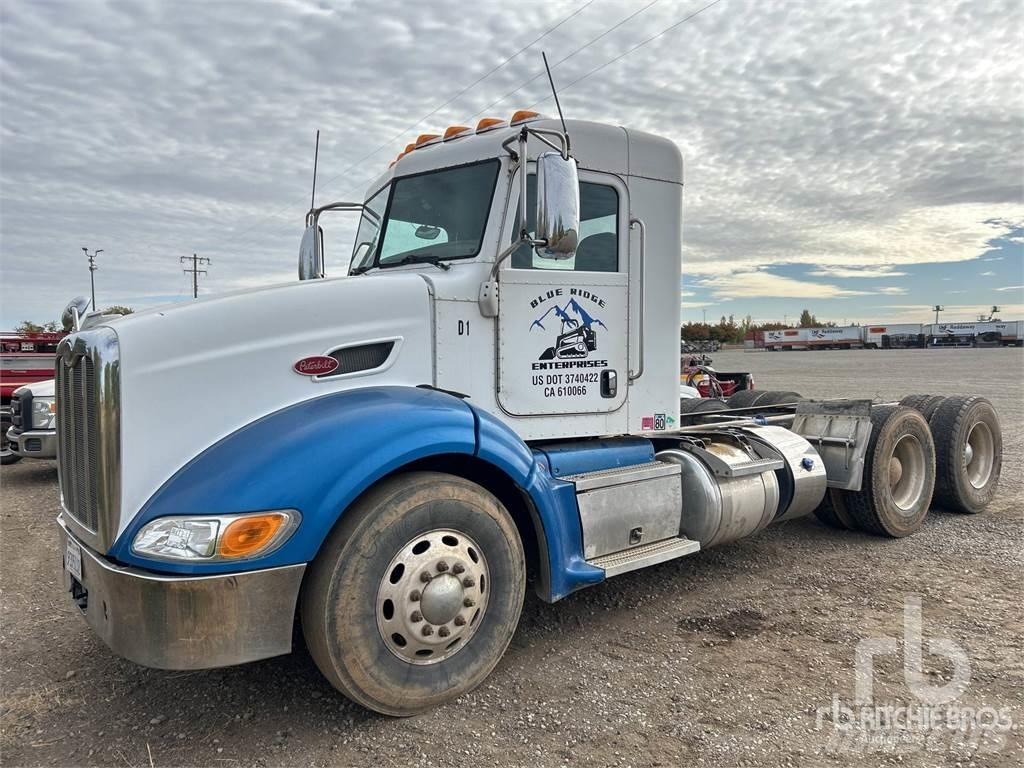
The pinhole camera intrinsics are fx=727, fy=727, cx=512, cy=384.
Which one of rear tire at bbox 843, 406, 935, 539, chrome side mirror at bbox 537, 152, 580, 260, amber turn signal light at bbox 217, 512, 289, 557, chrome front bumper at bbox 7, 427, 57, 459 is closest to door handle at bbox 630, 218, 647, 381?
chrome side mirror at bbox 537, 152, 580, 260

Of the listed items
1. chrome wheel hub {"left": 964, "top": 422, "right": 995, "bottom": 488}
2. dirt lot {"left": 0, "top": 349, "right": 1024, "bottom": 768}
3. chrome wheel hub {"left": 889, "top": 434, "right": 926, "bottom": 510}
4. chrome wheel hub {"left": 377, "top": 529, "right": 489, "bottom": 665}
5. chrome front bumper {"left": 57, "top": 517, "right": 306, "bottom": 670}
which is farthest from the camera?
chrome wheel hub {"left": 964, "top": 422, "right": 995, "bottom": 488}

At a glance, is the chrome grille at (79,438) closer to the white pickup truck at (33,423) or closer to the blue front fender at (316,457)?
the blue front fender at (316,457)

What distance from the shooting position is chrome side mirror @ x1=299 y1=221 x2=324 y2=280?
5.41 meters

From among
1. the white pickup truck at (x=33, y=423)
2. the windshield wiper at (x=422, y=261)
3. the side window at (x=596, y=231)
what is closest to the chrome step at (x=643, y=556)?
the side window at (x=596, y=231)

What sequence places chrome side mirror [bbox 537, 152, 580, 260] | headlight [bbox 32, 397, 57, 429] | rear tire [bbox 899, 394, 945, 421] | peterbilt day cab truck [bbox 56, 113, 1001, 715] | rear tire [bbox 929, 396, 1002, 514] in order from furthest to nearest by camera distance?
headlight [bbox 32, 397, 57, 429], rear tire [bbox 899, 394, 945, 421], rear tire [bbox 929, 396, 1002, 514], chrome side mirror [bbox 537, 152, 580, 260], peterbilt day cab truck [bbox 56, 113, 1001, 715]

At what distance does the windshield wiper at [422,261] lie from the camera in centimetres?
406

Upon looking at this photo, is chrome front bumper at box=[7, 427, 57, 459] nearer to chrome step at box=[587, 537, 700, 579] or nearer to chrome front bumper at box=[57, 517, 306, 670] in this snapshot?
chrome front bumper at box=[57, 517, 306, 670]

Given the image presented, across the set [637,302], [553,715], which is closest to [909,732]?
[553,715]

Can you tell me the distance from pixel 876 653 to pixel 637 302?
241cm

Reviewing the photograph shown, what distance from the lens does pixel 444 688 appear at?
132 inches

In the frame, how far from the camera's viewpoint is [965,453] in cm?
698

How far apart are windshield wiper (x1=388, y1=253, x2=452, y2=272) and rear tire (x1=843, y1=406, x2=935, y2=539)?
13.5 feet

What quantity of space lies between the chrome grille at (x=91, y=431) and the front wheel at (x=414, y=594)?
90 centimetres

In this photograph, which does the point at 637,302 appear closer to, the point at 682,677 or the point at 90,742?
the point at 682,677
